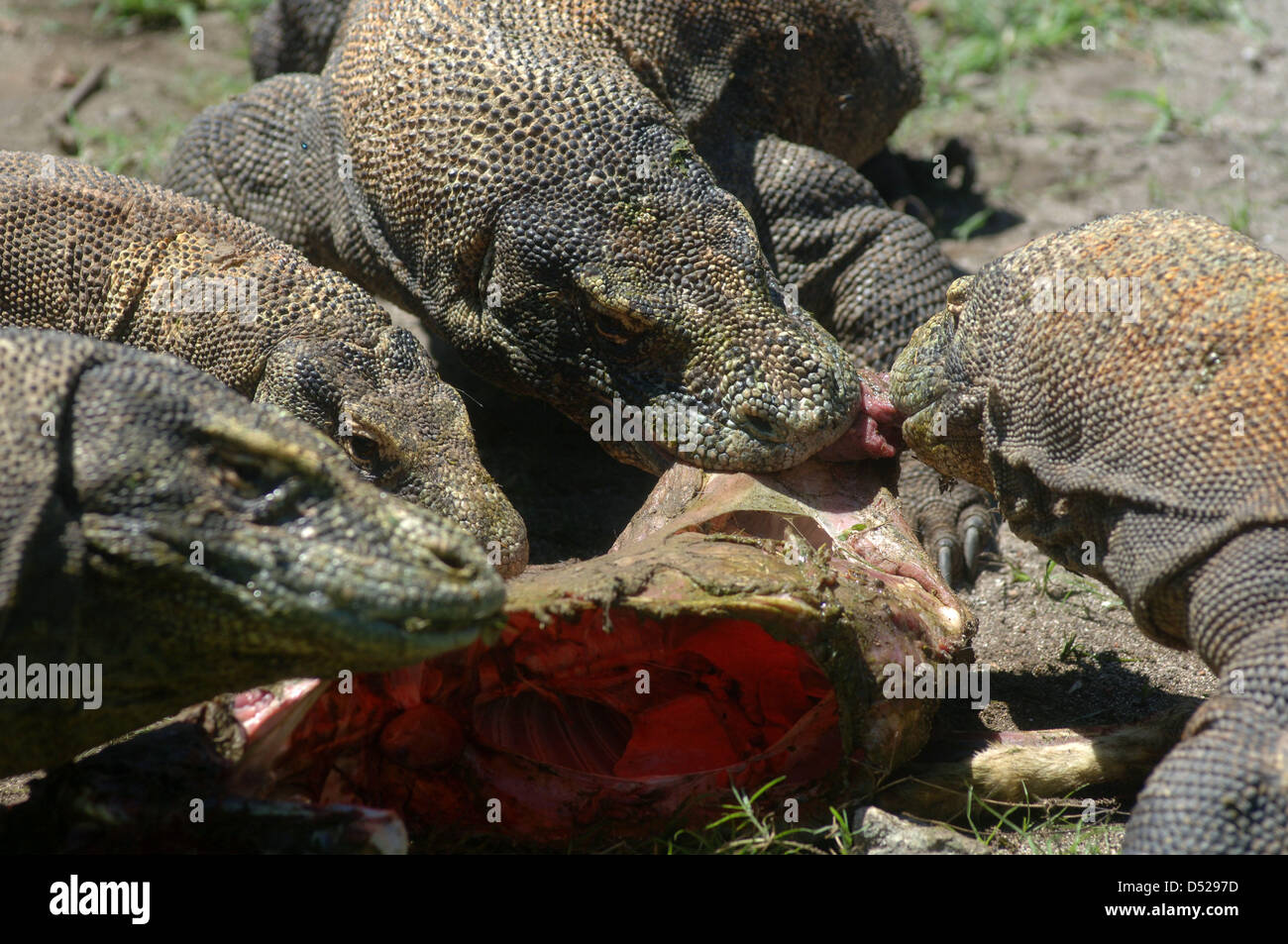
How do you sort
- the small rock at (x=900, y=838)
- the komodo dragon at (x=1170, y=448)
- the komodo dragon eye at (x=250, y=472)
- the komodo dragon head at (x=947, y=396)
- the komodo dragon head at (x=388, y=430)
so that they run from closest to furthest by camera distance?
1. the komodo dragon eye at (x=250, y=472)
2. the komodo dragon at (x=1170, y=448)
3. the small rock at (x=900, y=838)
4. the komodo dragon head at (x=947, y=396)
5. the komodo dragon head at (x=388, y=430)

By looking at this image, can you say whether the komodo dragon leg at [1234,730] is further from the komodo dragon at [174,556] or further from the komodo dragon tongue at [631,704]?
the komodo dragon at [174,556]

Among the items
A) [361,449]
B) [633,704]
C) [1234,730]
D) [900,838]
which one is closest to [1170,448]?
[1234,730]

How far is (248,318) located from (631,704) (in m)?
1.85

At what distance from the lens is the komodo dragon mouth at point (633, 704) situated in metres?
3.25

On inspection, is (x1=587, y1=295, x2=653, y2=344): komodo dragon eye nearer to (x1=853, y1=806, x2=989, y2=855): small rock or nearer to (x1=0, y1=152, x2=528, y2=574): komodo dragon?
(x1=0, y1=152, x2=528, y2=574): komodo dragon

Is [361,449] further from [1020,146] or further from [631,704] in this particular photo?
[1020,146]

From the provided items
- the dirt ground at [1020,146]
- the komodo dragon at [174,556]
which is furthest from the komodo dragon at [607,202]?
the komodo dragon at [174,556]

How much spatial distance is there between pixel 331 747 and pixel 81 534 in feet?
Answer: 2.87

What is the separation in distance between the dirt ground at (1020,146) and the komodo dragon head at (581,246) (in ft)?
2.50

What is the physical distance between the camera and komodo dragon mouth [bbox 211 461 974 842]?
325cm

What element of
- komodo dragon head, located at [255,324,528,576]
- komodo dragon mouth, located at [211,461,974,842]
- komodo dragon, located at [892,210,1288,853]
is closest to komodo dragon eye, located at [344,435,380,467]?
komodo dragon head, located at [255,324,528,576]

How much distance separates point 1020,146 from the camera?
8219 millimetres
